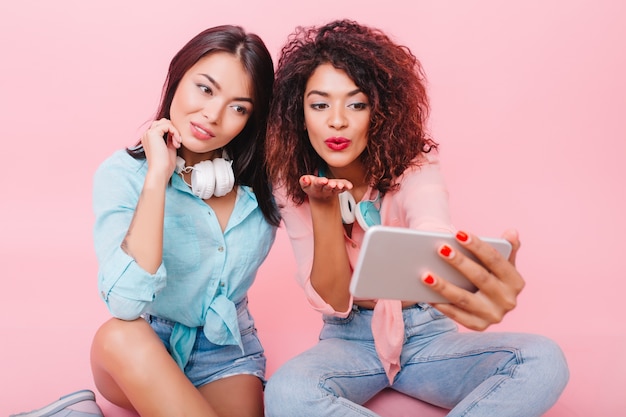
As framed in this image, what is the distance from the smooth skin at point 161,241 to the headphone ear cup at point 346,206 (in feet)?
1.40

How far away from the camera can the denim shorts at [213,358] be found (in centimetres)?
259

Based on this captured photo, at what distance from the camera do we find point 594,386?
119 inches

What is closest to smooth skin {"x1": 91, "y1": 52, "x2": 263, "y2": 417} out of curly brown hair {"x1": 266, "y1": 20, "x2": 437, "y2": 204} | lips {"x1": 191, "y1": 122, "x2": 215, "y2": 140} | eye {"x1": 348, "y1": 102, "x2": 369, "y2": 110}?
lips {"x1": 191, "y1": 122, "x2": 215, "y2": 140}

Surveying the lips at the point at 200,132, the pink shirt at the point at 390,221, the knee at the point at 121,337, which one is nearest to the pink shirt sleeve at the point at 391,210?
the pink shirt at the point at 390,221

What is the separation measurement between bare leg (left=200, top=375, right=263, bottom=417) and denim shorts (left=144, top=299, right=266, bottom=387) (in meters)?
0.03

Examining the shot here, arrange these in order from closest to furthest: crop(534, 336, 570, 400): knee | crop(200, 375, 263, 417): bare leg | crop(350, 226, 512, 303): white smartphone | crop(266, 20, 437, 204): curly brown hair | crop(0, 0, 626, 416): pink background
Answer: crop(350, 226, 512, 303): white smartphone < crop(534, 336, 570, 400): knee < crop(266, 20, 437, 204): curly brown hair < crop(200, 375, 263, 417): bare leg < crop(0, 0, 626, 416): pink background

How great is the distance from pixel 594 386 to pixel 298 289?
5.08 feet

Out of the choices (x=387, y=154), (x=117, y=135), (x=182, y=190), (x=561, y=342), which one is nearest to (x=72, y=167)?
(x=117, y=135)

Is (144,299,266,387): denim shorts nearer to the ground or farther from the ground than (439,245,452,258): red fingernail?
nearer to the ground

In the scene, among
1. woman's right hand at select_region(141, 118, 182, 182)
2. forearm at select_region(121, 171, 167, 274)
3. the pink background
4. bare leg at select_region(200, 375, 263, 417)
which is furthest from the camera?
the pink background

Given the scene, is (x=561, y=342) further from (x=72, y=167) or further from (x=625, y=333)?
(x=72, y=167)

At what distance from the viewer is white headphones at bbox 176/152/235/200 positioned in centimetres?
244

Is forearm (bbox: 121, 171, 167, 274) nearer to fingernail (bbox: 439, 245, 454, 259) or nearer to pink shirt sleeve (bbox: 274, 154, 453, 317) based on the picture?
pink shirt sleeve (bbox: 274, 154, 453, 317)

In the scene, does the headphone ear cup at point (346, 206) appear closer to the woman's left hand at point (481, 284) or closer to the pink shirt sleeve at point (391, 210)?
the pink shirt sleeve at point (391, 210)
